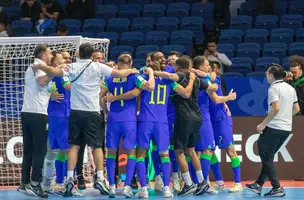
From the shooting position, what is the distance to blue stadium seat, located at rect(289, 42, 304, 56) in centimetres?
2008

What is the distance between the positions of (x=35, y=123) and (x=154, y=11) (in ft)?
31.8

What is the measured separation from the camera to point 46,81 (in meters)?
13.7

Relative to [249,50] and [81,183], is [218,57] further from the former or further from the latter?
[81,183]

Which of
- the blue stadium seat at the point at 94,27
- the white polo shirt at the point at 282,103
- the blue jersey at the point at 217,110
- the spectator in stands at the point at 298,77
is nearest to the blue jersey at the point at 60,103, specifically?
the blue jersey at the point at 217,110

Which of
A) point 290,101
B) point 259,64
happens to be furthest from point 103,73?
point 259,64

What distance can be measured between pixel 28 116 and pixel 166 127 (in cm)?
221

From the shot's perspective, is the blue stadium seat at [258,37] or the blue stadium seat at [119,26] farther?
the blue stadium seat at [119,26]

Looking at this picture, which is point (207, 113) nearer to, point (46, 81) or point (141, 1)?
point (46, 81)

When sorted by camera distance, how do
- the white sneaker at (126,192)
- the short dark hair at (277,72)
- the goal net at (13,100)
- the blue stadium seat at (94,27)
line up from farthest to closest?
the blue stadium seat at (94,27)
the goal net at (13,100)
the short dark hair at (277,72)
the white sneaker at (126,192)

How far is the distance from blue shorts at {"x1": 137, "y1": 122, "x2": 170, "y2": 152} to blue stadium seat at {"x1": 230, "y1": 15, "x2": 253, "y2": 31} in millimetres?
8392

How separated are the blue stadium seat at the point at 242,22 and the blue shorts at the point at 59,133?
855 centimetres

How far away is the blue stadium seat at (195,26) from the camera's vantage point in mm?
22000

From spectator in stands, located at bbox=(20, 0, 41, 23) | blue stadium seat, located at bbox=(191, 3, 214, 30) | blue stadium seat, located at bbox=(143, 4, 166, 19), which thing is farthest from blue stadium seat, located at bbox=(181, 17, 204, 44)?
spectator in stands, located at bbox=(20, 0, 41, 23)

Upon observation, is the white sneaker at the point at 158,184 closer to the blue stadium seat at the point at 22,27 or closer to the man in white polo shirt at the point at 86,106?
the man in white polo shirt at the point at 86,106
